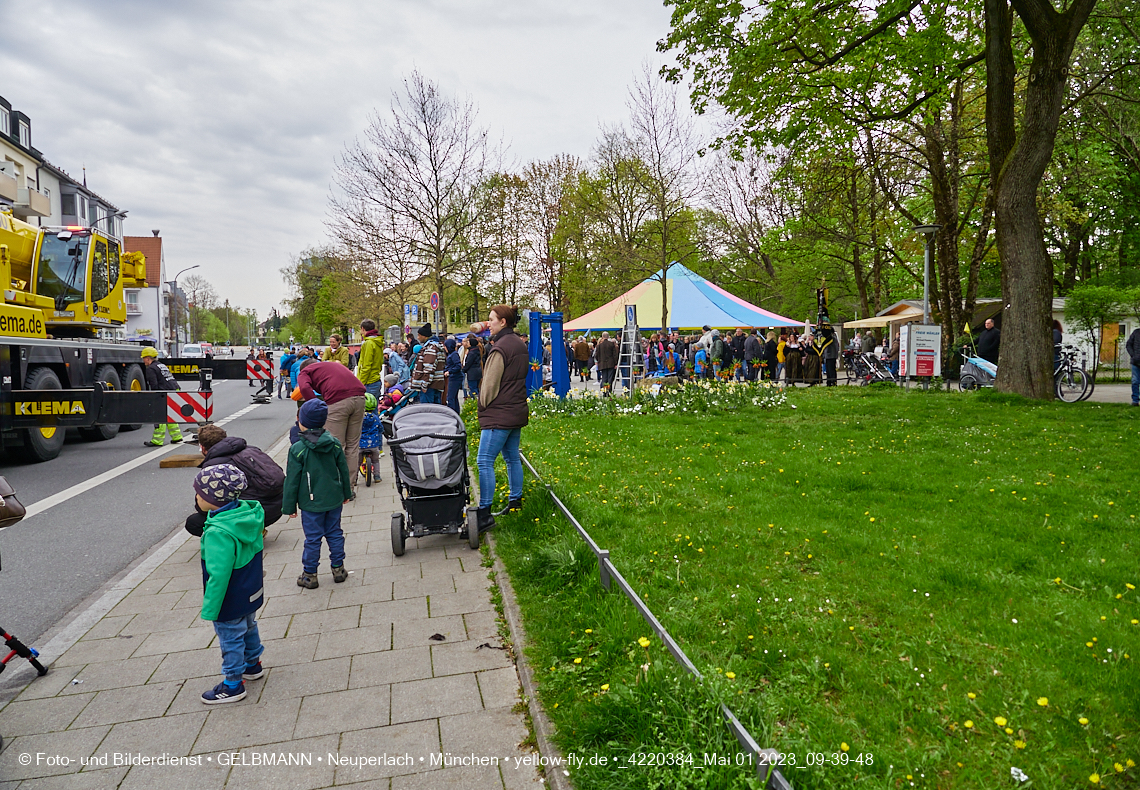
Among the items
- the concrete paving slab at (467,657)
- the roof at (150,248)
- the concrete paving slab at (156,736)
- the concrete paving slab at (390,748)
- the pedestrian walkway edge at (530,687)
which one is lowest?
the concrete paving slab at (156,736)

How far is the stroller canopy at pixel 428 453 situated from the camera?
598cm

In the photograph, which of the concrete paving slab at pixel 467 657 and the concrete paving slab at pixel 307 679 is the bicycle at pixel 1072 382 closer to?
the concrete paving slab at pixel 467 657

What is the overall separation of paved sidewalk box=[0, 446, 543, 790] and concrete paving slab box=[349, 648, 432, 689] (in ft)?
0.04

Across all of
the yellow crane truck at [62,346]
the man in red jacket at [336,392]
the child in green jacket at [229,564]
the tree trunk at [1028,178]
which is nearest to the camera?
the child in green jacket at [229,564]

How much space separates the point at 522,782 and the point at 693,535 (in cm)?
291

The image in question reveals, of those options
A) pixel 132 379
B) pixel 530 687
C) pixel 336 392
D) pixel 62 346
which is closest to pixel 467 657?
pixel 530 687

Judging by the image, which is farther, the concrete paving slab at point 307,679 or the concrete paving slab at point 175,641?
the concrete paving slab at point 175,641

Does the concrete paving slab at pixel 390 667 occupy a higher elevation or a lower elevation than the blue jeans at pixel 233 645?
lower

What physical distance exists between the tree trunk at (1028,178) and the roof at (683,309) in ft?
39.9

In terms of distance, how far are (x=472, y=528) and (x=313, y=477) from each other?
4.88ft

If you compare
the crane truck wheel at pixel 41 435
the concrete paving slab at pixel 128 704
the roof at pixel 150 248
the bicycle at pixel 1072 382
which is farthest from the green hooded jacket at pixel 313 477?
the roof at pixel 150 248

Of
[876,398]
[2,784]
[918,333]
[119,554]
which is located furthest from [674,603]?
[918,333]

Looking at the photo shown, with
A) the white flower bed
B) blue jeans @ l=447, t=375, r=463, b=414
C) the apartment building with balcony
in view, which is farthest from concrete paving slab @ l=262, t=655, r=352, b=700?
the apartment building with balcony

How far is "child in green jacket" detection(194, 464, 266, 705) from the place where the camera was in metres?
3.54
